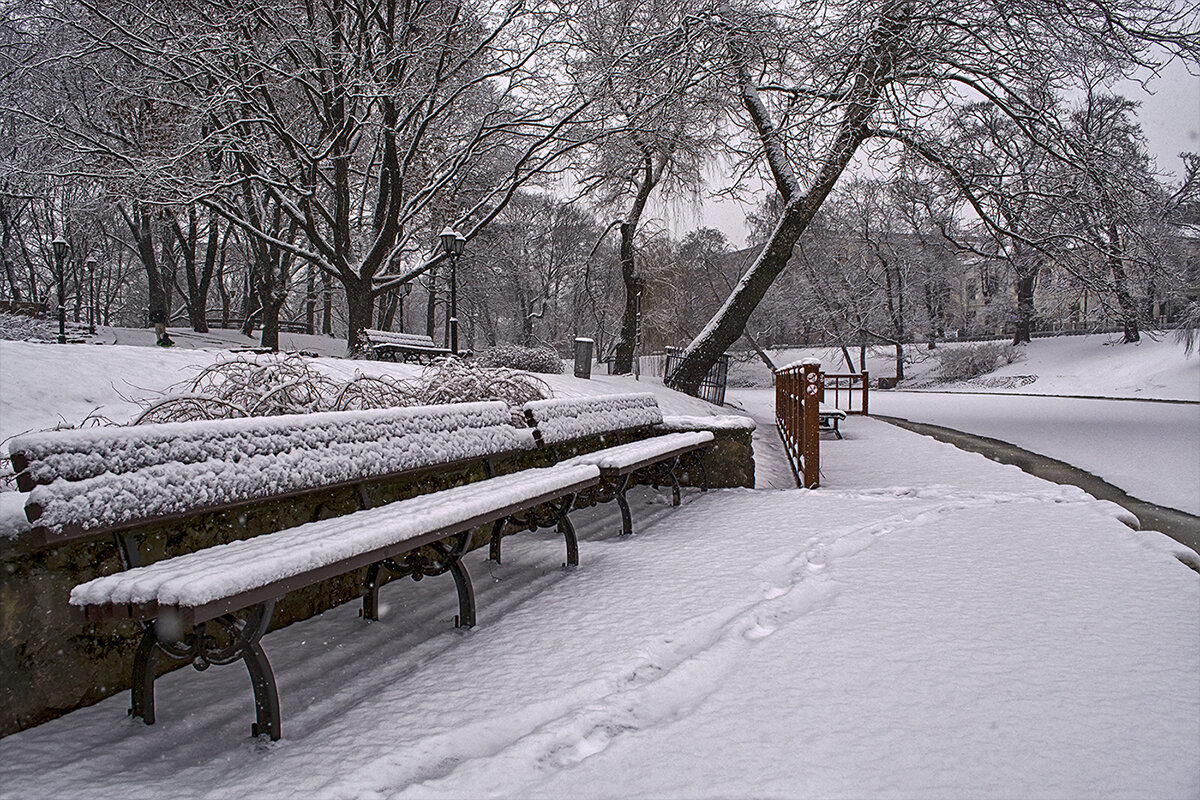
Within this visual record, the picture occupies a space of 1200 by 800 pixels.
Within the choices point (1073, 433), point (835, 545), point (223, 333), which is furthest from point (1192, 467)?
point (223, 333)

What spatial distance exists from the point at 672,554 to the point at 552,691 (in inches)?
87.7

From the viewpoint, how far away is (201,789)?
210cm

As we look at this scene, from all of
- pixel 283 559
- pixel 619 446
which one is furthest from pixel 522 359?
pixel 283 559

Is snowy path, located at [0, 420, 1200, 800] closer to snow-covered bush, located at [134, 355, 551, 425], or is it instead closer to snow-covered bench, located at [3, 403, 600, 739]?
snow-covered bench, located at [3, 403, 600, 739]

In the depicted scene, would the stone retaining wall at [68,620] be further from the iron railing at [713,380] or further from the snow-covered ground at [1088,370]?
the snow-covered ground at [1088,370]

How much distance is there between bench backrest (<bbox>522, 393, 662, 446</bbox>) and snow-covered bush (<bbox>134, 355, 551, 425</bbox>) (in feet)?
2.76

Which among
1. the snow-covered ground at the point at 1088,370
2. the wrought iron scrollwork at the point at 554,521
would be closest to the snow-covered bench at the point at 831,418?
the wrought iron scrollwork at the point at 554,521

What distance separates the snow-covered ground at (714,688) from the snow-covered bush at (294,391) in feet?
4.04

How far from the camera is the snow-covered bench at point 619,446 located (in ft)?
16.9

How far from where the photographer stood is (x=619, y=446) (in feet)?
21.1

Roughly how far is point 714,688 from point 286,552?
5.13 feet

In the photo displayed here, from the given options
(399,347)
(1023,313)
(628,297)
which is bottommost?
(399,347)

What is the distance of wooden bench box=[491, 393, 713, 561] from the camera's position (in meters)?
5.14

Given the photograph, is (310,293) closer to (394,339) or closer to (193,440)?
(394,339)
